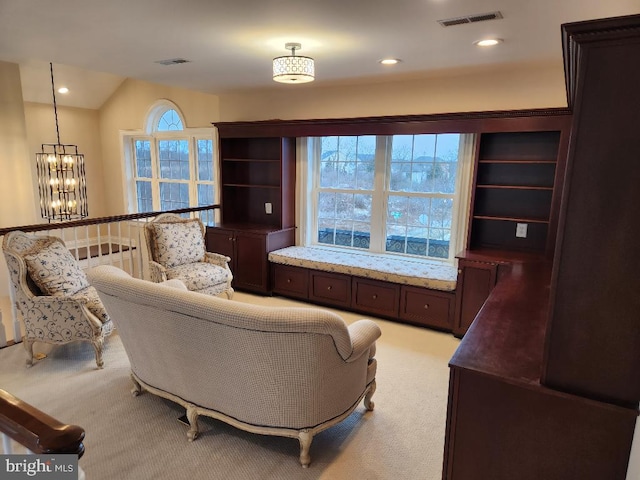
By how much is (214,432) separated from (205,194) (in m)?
4.35

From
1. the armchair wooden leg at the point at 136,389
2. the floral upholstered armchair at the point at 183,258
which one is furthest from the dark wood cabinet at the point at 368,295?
the armchair wooden leg at the point at 136,389

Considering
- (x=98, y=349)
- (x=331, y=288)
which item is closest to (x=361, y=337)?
(x=98, y=349)

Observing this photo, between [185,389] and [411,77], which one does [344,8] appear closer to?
[411,77]

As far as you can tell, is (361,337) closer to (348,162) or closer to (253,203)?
(348,162)

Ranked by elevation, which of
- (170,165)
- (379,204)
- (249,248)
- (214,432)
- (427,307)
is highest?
(170,165)

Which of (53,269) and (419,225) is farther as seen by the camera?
(419,225)

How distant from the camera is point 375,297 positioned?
13.8ft

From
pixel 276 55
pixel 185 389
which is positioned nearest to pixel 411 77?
pixel 276 55

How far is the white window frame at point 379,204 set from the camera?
4180 millimetres

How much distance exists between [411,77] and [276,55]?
4.83 ft

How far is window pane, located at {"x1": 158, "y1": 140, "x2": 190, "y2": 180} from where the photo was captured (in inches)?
248

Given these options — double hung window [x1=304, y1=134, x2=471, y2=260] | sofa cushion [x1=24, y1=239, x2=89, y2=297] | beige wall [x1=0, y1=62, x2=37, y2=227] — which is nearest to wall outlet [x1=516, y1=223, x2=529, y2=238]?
double hung window [x1=304, y1=134, x2=471, y2=260]

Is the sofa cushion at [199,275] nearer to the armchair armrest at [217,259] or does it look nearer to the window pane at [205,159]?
the armchair armrest at [217,259]

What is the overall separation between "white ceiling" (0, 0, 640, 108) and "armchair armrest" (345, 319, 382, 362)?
1733mm
